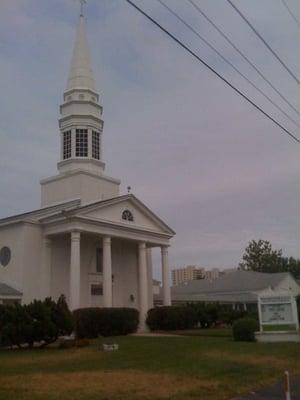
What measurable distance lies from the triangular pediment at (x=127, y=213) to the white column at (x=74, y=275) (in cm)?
172

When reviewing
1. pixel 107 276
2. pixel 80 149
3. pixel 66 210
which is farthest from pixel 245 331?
pixel 80 149

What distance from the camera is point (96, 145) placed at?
42.9 metres

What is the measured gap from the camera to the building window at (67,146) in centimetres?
4241

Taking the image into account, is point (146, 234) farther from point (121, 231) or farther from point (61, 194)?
point (61, 194)

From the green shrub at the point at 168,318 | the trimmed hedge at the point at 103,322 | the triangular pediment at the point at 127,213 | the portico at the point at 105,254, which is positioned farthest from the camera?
the green shrub at the point at 168,318

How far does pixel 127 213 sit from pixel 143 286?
5433 mm

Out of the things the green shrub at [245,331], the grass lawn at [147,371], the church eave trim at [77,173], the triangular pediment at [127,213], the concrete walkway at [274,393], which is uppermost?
the church eave trim at [77,173]

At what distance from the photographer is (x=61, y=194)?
137ft

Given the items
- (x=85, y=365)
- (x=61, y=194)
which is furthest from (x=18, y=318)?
(x=61, y=194)

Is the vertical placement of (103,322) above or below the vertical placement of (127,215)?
below

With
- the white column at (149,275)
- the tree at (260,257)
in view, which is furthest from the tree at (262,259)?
the white column at (149,275)

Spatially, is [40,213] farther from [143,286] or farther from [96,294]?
[143,286]

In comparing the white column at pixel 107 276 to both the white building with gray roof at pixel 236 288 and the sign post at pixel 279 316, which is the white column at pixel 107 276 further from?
the white building with gray roof at pixel 236 288

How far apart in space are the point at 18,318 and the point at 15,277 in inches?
431
